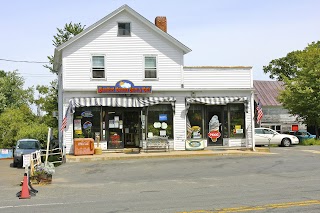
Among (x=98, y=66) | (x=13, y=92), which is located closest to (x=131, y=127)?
(x=98, y=66)

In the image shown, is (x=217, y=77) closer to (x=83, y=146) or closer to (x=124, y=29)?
(x=124, y=29)

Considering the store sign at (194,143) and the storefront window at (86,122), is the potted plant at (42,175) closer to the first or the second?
the storefront window at (86,122)

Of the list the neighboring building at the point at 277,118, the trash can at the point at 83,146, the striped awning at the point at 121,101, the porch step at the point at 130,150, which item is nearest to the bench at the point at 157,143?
the porch step at the point at 130,150

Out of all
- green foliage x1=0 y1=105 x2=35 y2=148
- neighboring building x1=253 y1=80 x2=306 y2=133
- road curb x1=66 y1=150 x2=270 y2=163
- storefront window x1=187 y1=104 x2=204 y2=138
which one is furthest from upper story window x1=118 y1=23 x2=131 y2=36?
neighboring building x1=253 y1=80 x2=306 y2=133

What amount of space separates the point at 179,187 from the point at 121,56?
1369 centimetres

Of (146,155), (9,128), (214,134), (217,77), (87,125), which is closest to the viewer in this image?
(146,155)

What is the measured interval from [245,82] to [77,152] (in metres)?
11.1

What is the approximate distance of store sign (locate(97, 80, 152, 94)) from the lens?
25875 millimetres

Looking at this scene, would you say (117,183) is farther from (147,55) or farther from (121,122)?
(147,55)

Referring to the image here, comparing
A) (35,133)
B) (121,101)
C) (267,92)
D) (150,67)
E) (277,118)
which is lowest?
(35,133)

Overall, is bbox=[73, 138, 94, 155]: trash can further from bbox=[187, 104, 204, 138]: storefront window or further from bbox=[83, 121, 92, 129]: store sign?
bbox=[187, 104, 204, 138]: storefront window

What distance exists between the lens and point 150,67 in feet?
89.0

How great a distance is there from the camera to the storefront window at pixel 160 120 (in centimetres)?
2686

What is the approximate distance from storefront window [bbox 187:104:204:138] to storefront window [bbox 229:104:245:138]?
194 cm
